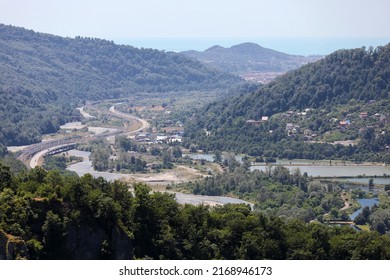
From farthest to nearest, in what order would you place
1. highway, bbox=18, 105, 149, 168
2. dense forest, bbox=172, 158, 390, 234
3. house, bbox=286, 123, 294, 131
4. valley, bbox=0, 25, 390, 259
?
house, bbox=286, 123, 294, 131
highway, bbox=18, 105, 149, 168
dense forest, bbox=172, 158, 390, 234
valley, bbox=0, 25, 390, 259

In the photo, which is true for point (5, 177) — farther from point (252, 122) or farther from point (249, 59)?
point (249, 59)

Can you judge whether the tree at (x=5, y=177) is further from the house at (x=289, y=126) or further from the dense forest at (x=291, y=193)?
the house at (x=289, y=126)

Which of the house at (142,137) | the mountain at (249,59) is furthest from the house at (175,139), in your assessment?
the mountain at (249,59)

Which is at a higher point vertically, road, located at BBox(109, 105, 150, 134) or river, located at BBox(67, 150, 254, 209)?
river, located at BBox(67, 150, 254, 209)

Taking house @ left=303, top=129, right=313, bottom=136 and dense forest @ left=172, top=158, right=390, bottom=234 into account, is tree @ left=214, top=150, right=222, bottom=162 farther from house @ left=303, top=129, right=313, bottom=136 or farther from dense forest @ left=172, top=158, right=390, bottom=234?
house @ left=303, top=129, right=313, bottom=136

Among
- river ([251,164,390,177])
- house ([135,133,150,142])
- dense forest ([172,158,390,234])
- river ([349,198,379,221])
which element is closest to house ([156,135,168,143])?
house ([135,133,150,142])

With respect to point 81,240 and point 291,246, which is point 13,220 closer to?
point 81,240
